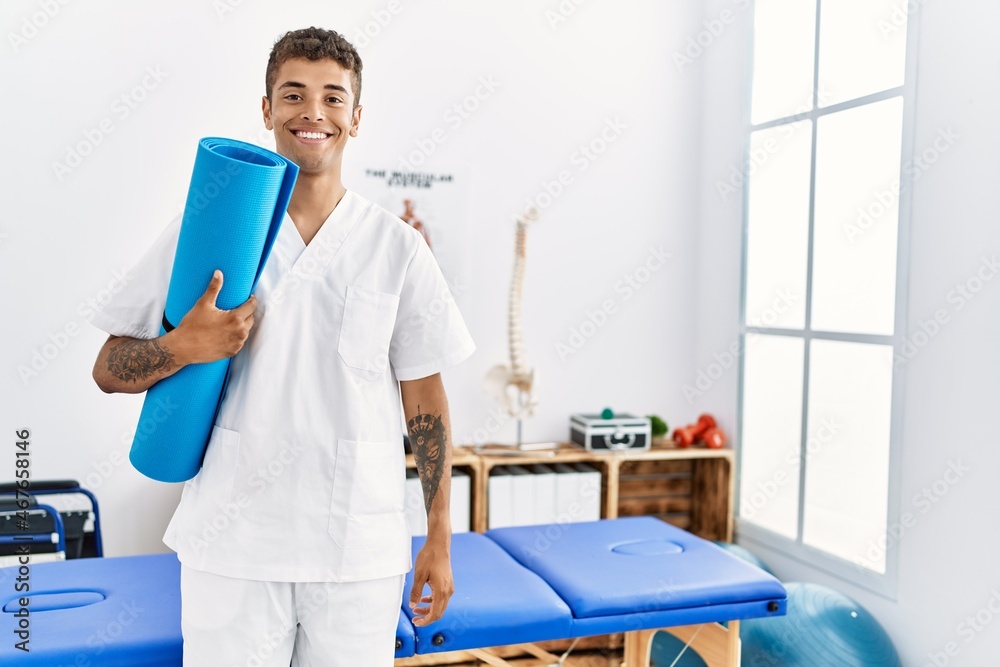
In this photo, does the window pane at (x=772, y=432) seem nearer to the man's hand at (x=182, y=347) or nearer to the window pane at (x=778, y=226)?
the window pane at (x=778, y=226)

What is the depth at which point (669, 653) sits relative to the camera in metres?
2.67

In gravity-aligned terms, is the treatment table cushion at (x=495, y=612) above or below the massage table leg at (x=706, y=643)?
above

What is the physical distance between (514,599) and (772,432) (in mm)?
1718

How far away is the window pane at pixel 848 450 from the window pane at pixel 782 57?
93cm

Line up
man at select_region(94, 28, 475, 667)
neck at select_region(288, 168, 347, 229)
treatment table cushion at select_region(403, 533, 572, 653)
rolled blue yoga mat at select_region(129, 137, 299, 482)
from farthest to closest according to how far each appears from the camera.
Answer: treatment table cushion at select_region(403, 533, 572, 653) < neck at select_region(288, 168, 347, 229) < man at select_region(94, 28, 475, 667) < rolled blue yoga mat at select_region(129, 137, 299, 482)

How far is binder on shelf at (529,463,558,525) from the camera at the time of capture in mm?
3090

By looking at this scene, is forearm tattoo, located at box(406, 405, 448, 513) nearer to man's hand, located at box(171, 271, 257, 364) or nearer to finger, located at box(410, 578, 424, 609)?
finger, located at box(410, 578, 424, 609)

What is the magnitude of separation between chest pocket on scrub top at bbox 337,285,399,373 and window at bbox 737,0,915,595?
1.87 metres

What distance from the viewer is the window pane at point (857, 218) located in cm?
269

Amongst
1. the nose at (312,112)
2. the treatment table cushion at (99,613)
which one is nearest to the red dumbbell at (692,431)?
the treatment table cushion at (99,613)

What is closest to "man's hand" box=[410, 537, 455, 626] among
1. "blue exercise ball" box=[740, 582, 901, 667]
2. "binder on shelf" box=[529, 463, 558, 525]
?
"blue exercise ball" box=[740, 582, 901, 667]

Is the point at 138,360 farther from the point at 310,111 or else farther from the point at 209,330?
the point at 310,111

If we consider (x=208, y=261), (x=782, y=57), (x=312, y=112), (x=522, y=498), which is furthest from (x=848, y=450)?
(x=208, y=261)

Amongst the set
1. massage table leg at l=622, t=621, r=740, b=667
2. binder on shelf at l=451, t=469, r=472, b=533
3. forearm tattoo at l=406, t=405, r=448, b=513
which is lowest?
massage table leg at l=622, t=621, r=740, b=667
